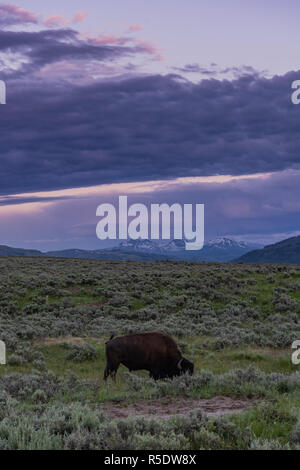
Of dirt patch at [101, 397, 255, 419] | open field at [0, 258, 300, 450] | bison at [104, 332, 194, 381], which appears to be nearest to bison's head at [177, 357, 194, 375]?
bison at [104, 332, 194, 381]

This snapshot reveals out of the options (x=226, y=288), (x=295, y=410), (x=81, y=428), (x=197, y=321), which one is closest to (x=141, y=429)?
(x=81, y=428)

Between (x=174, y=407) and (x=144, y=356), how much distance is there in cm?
379

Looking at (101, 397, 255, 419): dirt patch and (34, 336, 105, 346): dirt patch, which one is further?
(34, 336, 105, 346): dirt patch

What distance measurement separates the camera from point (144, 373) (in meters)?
15.0

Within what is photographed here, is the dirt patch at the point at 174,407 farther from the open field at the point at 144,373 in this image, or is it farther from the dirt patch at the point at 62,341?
the dirt patch at the point at 62,341

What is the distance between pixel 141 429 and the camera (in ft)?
22.9

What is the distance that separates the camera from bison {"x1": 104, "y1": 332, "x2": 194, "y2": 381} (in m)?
13.1

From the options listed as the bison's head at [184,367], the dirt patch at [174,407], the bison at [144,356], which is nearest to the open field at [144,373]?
the dirt patch at [174,407]

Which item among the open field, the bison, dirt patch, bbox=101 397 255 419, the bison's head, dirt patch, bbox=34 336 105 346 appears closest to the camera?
the open field

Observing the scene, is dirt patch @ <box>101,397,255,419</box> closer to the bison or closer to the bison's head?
the bison's head

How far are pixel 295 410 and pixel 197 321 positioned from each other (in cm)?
1713

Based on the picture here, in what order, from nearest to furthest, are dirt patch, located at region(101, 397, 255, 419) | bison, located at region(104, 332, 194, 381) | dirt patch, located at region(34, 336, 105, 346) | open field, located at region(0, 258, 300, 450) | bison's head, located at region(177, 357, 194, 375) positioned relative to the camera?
1. open field, located at region(0, 258, 300, 450)
2. dirt patch, located at region(101, 397, 255, 419)
3. bison's head, located at region(177, 357, 194, 375)
4. bison, located at region(104, 332, 194, 381)
5. dirt patch, located at region(34, 336, 105, 346)

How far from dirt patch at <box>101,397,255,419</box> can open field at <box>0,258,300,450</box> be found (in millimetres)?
26

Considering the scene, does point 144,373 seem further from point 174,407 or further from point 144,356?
point 174,407
